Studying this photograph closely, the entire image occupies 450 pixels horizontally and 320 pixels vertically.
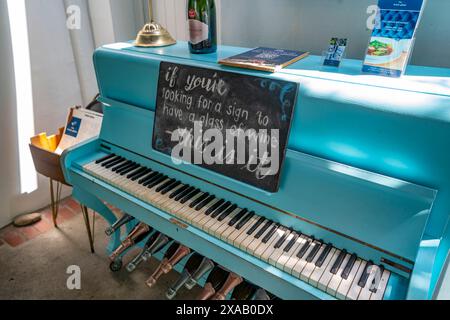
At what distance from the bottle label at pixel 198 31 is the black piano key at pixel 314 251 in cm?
98

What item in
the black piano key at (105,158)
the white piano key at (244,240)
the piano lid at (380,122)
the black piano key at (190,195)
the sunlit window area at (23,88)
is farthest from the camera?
the sunlit window area at (23,88)

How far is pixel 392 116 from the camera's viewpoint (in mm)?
950

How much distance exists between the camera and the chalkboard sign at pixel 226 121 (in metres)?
1.18

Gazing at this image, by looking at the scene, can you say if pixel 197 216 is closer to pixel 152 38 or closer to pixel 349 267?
pixel 349 267

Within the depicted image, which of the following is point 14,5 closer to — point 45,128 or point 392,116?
A: point 45,128

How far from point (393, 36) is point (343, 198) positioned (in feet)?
1.75

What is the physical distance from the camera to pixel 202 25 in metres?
1.42

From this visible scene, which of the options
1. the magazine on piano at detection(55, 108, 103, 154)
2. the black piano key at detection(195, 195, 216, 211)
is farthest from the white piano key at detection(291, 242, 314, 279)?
the magazine on piano at detection(55, 108, 103, 154)

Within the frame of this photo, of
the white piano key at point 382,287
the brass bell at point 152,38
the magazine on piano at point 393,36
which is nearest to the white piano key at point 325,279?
the white piano key at point 382,287

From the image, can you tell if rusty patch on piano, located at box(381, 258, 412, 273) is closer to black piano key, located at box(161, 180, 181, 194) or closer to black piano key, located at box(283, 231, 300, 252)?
black piano key, located at box(283, 231, 300, 252)

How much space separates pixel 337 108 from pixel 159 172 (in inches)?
34.8

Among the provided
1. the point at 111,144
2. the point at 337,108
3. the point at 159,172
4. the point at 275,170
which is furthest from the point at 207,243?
the point at 111,144

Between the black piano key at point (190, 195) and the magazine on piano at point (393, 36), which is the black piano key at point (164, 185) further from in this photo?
the magazine on piano at point (393, 36)

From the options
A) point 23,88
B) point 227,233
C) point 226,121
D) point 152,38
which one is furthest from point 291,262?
point 23,88
